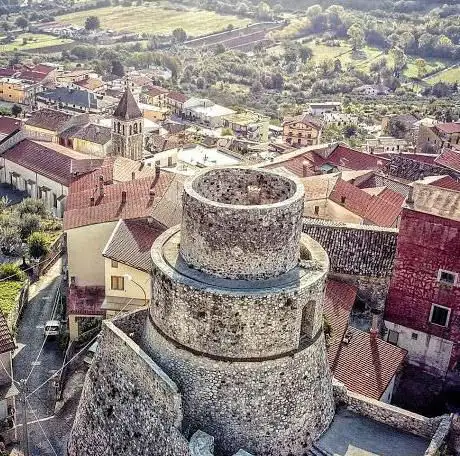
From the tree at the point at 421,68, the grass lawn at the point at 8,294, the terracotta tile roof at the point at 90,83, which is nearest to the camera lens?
the grass lawn at the point at 8,294

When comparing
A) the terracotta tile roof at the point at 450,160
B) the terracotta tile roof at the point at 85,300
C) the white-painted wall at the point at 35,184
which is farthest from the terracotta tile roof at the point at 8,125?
the terracotta tile roof at the point at 450,160

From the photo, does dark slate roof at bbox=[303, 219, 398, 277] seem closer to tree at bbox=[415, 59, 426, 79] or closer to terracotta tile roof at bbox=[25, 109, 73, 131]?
terracotta tile roof at bbox=[25, 109, 73, 131]

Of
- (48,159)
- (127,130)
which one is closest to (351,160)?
(127,130)

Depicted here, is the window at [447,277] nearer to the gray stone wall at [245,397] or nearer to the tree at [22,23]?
the gray stone wall at [245,397]

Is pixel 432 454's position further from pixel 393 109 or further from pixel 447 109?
pixel 393 109

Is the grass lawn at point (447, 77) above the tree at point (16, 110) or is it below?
below

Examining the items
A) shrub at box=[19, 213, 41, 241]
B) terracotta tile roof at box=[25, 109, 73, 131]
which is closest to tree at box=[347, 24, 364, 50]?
terracotta tile roof at box=[25, 109, 73, 131]
